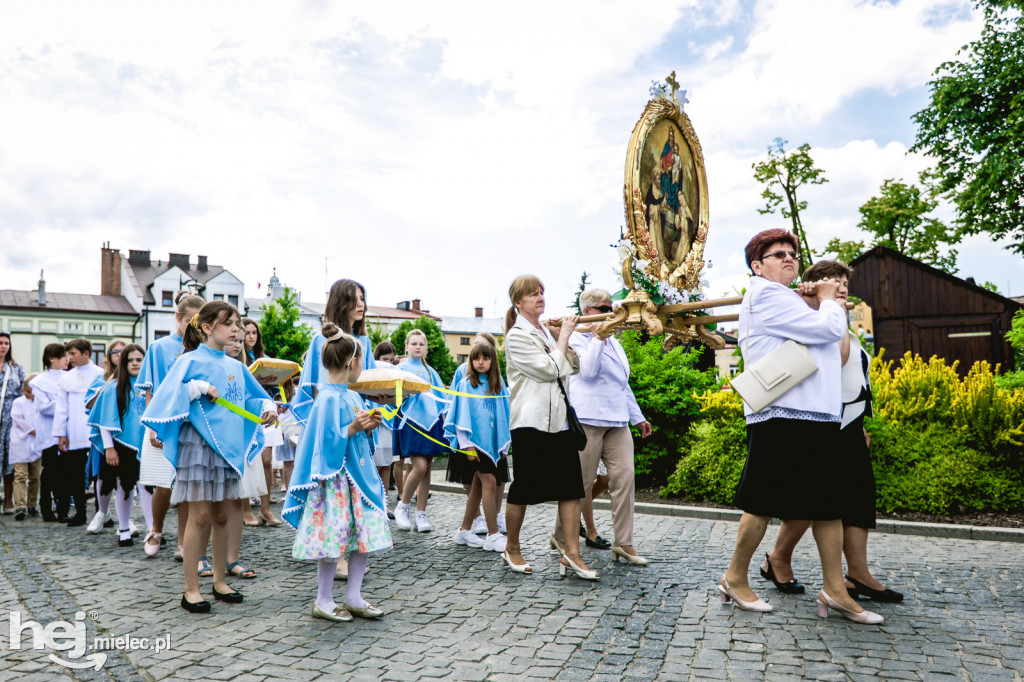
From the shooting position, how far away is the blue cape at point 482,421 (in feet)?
22.1

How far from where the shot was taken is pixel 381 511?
4.44 m

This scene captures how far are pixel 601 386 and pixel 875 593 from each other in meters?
2.31

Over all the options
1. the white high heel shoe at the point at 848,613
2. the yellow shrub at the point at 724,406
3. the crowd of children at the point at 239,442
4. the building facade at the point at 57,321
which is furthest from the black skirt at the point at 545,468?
the building facade at the point at 57,321

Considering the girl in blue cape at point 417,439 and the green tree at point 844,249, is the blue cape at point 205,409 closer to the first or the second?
the girl in blue cape at point 417,439

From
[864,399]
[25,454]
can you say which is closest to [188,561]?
[864,399]

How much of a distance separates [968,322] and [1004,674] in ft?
67.2

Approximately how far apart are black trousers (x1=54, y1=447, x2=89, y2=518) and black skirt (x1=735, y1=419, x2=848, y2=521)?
760 cm

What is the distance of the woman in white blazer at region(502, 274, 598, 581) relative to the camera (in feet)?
17.3

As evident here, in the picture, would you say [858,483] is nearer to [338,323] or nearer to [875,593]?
[875,593]

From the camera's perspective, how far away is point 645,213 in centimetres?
531

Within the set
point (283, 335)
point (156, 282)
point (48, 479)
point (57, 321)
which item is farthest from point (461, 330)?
point (48, 479)

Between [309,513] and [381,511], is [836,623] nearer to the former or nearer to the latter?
[381,511]

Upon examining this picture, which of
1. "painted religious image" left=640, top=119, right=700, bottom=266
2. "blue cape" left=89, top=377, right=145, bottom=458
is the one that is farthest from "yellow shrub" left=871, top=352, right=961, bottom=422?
"blue cape" left=89, top=377, right=145, bottom=458

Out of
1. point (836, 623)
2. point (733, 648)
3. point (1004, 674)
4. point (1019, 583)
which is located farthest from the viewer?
point (1019, 583)
